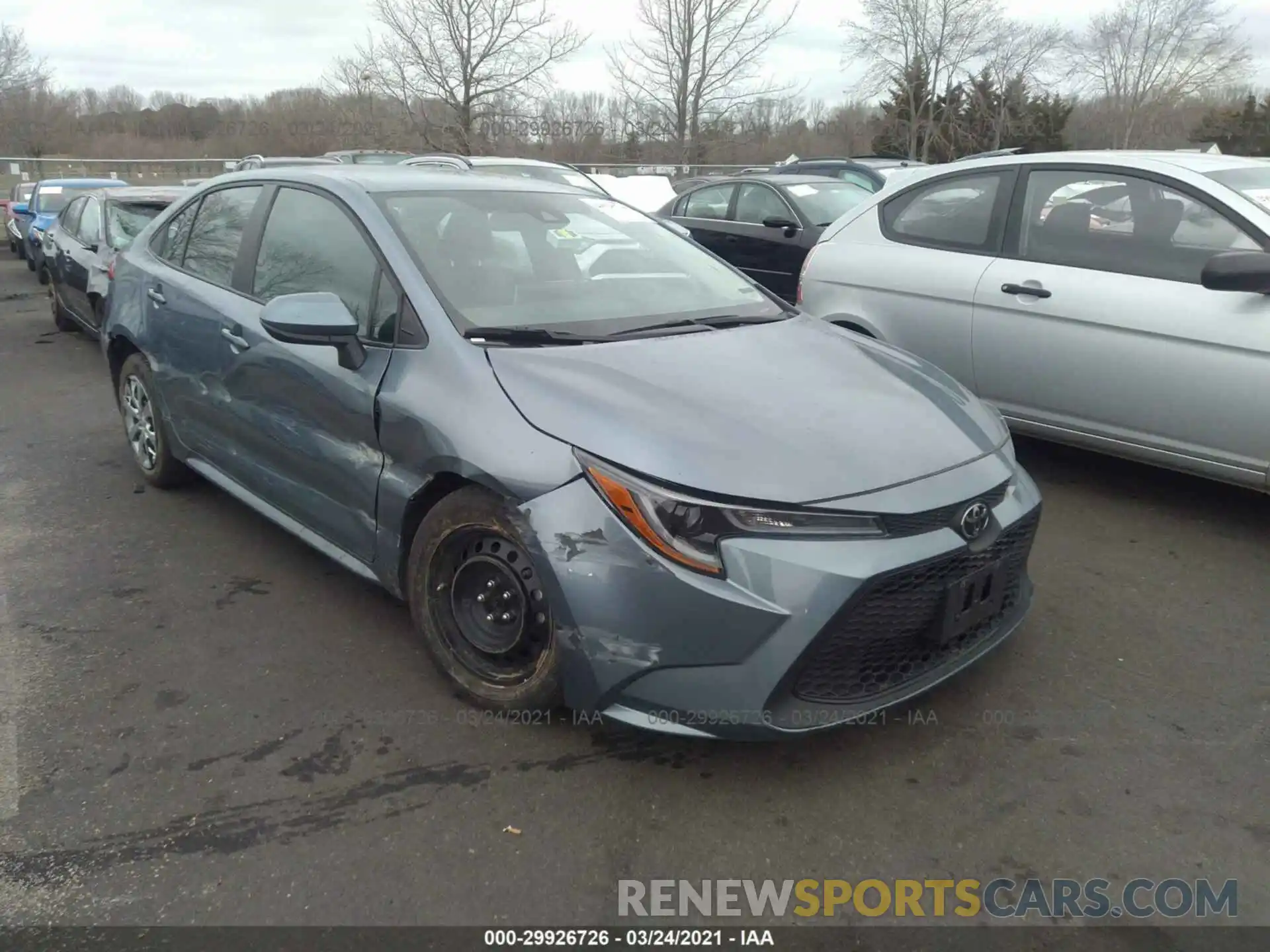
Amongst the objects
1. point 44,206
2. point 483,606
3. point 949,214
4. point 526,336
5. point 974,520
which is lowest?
point 483,606

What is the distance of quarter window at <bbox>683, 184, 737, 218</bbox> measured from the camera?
9406mm

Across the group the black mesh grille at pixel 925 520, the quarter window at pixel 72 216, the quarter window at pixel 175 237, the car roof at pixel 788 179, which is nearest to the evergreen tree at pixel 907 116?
the car roof at pixel 788 179

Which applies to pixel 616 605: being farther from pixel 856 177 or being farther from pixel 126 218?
pixel 856 177

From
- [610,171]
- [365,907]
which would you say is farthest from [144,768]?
[610,171]

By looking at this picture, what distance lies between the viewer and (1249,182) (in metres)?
4.42

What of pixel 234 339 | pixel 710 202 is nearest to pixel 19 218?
pixel 710 202

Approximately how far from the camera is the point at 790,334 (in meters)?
3.47

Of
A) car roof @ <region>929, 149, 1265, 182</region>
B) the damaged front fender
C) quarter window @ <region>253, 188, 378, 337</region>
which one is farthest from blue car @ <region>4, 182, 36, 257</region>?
the damaged front fender

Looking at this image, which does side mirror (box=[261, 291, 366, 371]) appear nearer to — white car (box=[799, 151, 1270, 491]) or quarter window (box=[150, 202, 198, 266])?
quarter window (box=[150, 202, 198, 266])

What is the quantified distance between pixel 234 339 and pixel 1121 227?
3988 millimetres

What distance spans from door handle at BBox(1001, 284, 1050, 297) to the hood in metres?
1.63

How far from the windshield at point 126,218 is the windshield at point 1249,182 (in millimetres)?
7913

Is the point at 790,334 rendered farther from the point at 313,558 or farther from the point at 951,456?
the point at 313,558

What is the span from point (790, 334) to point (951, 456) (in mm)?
882
